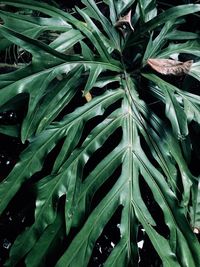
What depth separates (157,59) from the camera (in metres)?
1.43

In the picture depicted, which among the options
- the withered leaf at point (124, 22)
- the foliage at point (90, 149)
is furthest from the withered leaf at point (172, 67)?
the withered leaf at point (124, 22)

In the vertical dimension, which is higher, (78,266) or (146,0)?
(146,0)

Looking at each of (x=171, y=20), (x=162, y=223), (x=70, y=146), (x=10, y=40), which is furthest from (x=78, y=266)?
(x=171, y=20)

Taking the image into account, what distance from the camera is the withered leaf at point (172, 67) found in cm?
131

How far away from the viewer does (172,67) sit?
133cm

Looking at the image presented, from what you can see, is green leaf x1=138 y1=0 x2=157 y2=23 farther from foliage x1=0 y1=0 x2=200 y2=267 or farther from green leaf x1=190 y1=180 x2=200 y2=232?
green leaf x1=190 y1=180 x2=200 y2=232

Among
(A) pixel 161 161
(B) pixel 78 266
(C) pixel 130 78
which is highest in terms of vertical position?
(C) pixel 130 78

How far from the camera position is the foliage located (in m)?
1.20

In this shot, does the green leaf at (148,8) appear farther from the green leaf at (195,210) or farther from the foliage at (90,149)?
the green leaf at (195,210)

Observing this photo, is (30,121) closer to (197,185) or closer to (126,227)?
(126,227)

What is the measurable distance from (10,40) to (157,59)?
19.1 inches

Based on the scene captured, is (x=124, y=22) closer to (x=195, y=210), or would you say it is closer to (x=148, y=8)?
(x=148, y=8)

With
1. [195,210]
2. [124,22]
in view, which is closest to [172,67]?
[124,22]

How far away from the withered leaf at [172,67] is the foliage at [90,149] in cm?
6
